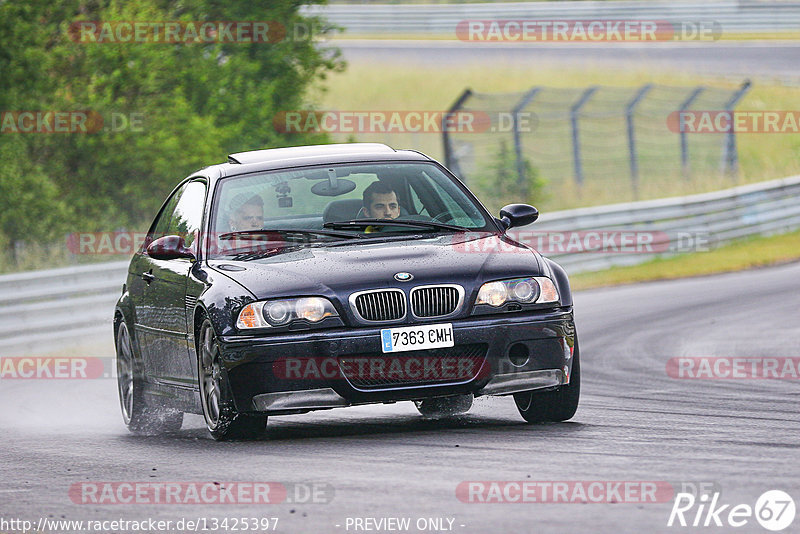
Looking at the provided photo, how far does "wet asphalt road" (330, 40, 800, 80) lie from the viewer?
37.4 metres

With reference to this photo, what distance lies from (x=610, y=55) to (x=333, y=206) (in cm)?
3313

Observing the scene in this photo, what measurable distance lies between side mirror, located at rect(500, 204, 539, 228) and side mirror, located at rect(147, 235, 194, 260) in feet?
5.98

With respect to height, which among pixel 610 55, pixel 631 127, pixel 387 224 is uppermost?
pixel 387 224

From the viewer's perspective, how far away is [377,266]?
25.1 ft

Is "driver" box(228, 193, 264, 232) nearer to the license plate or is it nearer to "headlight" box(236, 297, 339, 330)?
"headlight" box(236, 297, 339, 330)

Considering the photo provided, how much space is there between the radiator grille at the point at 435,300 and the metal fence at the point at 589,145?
1444 cm

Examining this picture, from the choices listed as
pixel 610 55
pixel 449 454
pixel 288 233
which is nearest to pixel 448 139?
pixel 288 233

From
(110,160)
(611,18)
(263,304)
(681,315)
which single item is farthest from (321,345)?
(611,18)

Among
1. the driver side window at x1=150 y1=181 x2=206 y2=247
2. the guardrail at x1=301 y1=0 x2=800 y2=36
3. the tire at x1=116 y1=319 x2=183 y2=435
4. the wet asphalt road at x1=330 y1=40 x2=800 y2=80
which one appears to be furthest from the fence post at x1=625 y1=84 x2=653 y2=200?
the guardrail at x1=301 y1=0 x2=800 y2=36

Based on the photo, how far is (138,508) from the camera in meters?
6.02

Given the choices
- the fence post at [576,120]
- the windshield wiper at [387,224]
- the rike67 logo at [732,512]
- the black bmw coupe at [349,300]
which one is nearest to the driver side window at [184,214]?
the black bmw coupe at [349,300]

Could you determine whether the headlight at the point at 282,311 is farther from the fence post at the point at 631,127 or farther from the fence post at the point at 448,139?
the fence post at the point at 631,127

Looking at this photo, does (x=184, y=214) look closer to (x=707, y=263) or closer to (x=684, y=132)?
(x=707, y=263)

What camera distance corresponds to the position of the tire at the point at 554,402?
7996 millimetres
